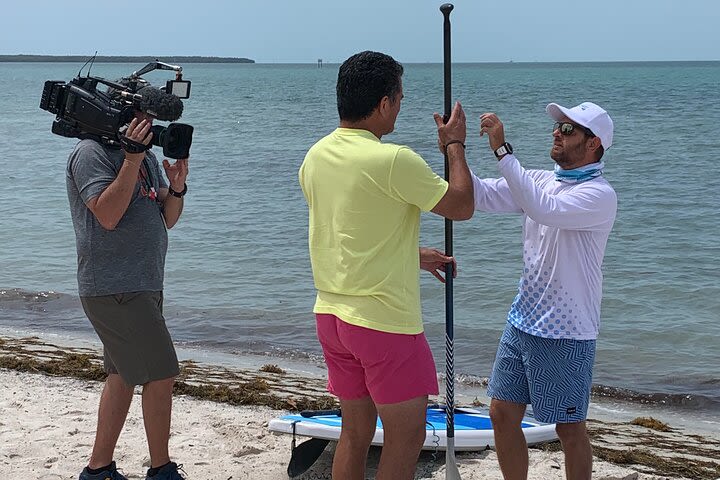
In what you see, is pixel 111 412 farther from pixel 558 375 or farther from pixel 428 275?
pixel 428 275

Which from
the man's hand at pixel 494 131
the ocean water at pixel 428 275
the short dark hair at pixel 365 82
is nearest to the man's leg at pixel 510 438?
the man's hand at pixel 494 131

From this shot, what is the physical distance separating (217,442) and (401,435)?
2.05 metres

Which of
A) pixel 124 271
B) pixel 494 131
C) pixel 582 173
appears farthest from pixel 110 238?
pixel 582 173

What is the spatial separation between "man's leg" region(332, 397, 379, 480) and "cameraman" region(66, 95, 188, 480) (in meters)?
0.98

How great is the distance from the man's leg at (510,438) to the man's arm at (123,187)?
5.70ft

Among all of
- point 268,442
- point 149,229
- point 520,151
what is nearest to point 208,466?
point 268,442

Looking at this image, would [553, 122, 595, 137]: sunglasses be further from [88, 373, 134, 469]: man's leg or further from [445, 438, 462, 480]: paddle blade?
[88, 373, 134, 469]: man's leg

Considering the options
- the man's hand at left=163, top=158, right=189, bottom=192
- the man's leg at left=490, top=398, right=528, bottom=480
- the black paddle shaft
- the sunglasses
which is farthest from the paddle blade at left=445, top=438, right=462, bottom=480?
the man's hand at left=163, top=158, right=189, bottom=192

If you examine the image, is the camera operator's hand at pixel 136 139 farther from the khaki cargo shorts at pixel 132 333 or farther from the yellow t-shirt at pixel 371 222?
the yellow t-shirt at pixel 371 222

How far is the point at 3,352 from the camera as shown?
7910 millimetres

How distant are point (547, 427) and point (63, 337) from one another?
578 cm

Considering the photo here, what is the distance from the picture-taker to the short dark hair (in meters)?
3.40

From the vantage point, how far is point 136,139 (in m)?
3.90

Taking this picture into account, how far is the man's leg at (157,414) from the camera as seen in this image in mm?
4203
